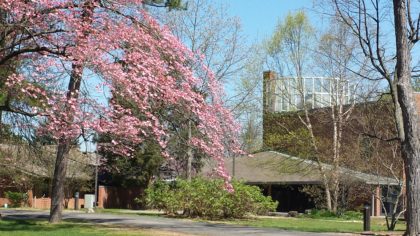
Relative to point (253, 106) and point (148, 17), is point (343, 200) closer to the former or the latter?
point (253, 106)

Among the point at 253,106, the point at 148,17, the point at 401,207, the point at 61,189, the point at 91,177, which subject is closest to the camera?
the point at 148,17

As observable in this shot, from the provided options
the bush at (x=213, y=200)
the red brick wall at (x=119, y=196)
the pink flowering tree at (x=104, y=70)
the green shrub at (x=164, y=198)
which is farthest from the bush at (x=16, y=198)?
the pink flowering tree at (x=104, y=70)

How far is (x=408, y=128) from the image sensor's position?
690 inches

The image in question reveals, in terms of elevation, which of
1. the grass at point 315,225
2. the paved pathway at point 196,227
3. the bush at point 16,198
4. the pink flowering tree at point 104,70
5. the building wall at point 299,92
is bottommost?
the grass at point 315,225

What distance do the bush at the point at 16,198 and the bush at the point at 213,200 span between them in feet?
55.7

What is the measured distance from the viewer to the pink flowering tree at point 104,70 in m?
13.7

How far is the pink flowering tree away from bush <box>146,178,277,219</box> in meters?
16.2

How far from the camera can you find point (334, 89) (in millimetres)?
40094

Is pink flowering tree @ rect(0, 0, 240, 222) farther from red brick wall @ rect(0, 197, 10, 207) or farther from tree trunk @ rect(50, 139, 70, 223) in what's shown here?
red brick wall @ rect(0, 197, 10, 207)

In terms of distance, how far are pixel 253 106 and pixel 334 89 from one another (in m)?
5.67

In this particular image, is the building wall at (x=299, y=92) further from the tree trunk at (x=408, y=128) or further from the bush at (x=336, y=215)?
the tree trunk at (x=408, y=128)

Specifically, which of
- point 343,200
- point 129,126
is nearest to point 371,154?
point 343,200

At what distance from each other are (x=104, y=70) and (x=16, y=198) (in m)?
35.6

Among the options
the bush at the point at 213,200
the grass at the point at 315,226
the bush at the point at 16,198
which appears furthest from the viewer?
the bush at the point at 16,198
